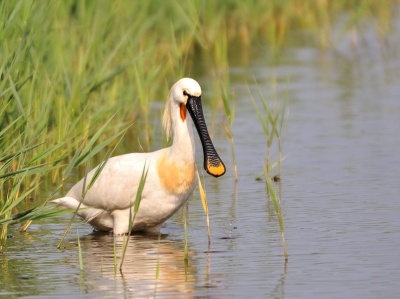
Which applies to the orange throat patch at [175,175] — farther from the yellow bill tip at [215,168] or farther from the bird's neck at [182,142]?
the yellow bill tip at [215,168]

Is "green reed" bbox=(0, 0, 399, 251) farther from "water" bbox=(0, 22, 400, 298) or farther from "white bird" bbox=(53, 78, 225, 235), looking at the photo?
"water" bbox=(0, 22, 400, 298)

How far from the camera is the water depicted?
6.20 metres

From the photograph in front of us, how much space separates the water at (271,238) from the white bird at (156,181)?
156 millimetres

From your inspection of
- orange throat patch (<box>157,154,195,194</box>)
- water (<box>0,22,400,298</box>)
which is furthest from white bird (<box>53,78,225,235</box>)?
water (<box>0,22,400,298</box>)

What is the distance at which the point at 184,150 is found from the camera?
7.95 m

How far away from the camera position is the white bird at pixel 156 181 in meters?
7.80

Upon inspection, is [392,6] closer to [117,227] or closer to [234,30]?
[234,30]

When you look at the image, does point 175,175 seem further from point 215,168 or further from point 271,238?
point 271,238

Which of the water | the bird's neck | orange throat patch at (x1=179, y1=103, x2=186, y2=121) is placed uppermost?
orange throat patch at (x1=179, y1=103, x2=186, y2=121)

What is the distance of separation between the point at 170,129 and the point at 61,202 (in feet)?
3.21

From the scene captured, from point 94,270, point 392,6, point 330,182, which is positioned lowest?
point 94,270

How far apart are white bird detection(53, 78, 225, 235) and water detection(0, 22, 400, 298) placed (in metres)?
0.16

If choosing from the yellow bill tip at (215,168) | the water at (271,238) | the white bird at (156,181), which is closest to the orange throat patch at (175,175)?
the white bird at (156,181)

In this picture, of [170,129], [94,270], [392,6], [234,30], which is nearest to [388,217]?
[170,129]
